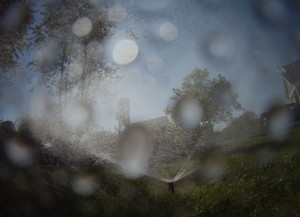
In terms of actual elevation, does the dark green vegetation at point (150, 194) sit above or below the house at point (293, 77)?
above

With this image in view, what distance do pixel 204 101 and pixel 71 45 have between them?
36.5 metres

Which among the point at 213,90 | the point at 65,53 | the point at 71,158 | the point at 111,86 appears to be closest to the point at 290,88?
the point at 213,90

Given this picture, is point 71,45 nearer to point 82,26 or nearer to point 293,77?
point 82,26

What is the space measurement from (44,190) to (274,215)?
6.05 metres

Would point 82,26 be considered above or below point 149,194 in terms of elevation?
below

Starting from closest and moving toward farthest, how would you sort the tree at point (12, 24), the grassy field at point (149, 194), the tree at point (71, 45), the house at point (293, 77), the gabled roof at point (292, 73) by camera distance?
1. the grassy field at point (149, 194)
2. the tree at point (12, 24)
3. the tree at point (71, 45)
4. the house at point (293, 77)
5. the gabled roof at point (292, 73)

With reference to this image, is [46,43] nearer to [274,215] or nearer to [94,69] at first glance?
[94,69]

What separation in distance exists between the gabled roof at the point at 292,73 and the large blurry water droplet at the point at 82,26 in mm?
33592

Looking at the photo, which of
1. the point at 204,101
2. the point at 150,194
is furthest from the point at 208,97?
the point at 150,194

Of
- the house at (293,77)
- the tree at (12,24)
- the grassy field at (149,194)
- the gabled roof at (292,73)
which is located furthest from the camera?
the gabled roof at (292,73)

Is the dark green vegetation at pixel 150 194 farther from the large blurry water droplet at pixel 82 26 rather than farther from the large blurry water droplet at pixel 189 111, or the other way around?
the large blurry water droplet at pixel 189 111

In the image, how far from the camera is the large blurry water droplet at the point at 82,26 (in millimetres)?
31750

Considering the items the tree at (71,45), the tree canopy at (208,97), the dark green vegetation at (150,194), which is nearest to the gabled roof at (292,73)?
the tree canopy at (208,97)

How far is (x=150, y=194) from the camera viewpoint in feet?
31.4
